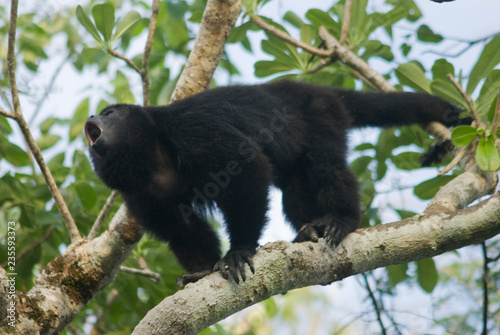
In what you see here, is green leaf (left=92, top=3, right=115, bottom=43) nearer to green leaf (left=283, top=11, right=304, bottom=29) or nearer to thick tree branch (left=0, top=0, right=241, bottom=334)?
thick tree branch (left=0, top=0, right=241, bottom=334)

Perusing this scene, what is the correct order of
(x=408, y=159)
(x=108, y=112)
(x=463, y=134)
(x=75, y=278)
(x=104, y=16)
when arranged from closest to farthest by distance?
(x=463, y=134), (x=75, y=278), (x=108, y=112), (x=104, y=16), (x=408, y=159)

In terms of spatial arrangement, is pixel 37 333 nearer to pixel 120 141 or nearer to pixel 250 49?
pixel 120 141

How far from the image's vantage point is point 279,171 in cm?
413

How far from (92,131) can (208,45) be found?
1091 mm

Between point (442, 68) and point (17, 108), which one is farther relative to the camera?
point (442, 68)

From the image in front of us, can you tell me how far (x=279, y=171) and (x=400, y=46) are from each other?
194cm

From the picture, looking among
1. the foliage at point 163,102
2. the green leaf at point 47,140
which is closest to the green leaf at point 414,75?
the foliage at point 163,102

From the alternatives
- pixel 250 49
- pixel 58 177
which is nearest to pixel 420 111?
pixel 250 49

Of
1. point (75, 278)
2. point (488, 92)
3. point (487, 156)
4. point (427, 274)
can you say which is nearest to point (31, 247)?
point (75, 278)

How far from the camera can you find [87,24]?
396 centimetres

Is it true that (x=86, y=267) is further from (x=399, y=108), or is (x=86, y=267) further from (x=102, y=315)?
(x=399, y=108)

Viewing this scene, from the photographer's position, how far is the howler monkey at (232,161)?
135 inches

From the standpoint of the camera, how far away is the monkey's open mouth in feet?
11.2

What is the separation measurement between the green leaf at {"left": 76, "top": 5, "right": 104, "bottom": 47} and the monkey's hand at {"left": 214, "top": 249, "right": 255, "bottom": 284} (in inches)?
78.7
